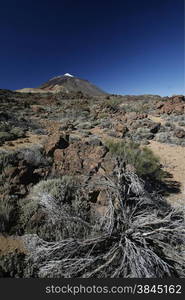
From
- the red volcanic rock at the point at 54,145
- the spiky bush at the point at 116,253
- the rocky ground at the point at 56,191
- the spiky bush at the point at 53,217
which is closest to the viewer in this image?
the spiky bush at the point at 116,253

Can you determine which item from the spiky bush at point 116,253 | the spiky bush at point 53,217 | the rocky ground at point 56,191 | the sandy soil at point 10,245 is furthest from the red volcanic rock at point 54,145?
the spiky bush at point 116,253

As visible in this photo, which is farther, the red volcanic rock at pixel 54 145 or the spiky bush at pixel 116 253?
the red volcanic rock at pixel 54 145

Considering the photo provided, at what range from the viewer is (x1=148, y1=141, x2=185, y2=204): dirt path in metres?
5.19

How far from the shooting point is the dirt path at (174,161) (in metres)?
5.19

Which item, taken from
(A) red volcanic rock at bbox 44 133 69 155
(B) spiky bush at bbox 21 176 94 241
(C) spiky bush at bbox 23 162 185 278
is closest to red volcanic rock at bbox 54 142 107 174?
(A) red volcanic rock at bbox 44 133 69 155

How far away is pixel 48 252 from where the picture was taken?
2.21 m

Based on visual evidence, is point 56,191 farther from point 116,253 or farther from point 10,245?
point 116,253

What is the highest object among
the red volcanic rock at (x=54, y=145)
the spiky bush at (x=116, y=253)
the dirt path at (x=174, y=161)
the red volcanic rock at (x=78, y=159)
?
the red volcanic rock at (x=54, y=145)

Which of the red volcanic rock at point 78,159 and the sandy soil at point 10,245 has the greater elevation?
the red volcanic rock at point 78,159

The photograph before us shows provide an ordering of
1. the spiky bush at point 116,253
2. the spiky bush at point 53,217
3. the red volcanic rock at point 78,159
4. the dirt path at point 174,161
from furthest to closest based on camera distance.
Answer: the dirt path at point 174,161
the red volcanic rock at point 78,159
the spiky bush at point 53,217
the spiky bush at point 116,253

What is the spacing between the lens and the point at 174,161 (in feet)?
26.6

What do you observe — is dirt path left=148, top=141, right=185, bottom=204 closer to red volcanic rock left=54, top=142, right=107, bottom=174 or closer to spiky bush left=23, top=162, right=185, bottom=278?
red volcanic rock left=54, top=142, right=107, bottom=174

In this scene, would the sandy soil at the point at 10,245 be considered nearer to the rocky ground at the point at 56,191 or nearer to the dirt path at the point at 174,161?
the rocky ground at the point at 56,191

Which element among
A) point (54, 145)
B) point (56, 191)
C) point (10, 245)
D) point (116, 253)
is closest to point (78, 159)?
point (54, 145)
